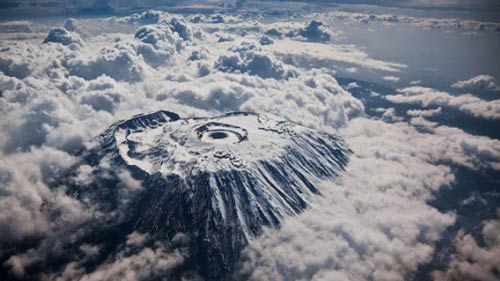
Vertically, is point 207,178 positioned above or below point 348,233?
above

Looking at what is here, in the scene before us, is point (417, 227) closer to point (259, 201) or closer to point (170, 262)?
point (259, 201)

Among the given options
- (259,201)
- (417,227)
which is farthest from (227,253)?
(417,227)

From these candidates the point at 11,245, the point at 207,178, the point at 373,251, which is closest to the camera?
the point at 373,251

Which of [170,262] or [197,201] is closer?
[170,262]

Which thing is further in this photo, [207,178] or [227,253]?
[207,178]

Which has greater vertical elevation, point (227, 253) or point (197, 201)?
point (197, 201)

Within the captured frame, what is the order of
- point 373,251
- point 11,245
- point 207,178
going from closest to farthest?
1. point 373,251
2. point 11,245
3. point 207,178

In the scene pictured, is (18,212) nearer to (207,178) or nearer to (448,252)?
(207,178)

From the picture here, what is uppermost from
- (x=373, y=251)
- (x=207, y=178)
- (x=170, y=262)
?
(x=207, y=178)

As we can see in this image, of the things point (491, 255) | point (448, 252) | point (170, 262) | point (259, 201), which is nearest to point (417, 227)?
point (448, 252)
